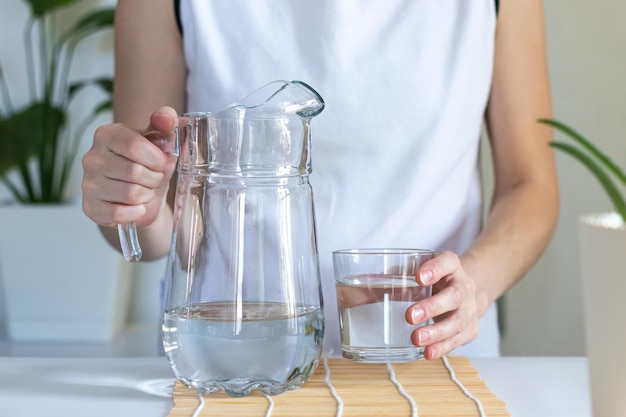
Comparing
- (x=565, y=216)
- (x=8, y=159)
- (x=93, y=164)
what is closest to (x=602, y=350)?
(x=93, y=164)

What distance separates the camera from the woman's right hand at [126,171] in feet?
1.99

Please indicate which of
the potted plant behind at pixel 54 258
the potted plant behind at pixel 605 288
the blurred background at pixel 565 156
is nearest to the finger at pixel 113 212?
the potted plant behind at pixel 605 288

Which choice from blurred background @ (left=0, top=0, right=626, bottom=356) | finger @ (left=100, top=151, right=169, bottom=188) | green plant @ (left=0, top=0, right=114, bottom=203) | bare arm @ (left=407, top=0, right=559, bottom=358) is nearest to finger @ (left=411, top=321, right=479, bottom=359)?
bare arm @ (left=407, top=0, right=559, bottom=358)

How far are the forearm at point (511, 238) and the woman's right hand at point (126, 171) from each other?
36 centimetres

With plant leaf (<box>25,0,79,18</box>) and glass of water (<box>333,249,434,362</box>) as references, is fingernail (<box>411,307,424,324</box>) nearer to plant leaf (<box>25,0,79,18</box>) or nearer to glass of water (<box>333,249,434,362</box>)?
glass of water (<box>333,249,434,362</box>)

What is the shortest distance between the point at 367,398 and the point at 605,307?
0.20 meters

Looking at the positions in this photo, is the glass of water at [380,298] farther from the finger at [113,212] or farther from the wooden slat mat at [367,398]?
the finger at [113,212]

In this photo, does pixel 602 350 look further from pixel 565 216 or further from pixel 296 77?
pixel 565 216

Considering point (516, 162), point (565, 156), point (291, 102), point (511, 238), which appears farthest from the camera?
point (565, 156)

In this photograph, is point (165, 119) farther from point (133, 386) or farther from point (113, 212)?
point (133, 386)

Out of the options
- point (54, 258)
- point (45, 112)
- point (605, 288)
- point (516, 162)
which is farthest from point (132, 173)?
point (45, 112)

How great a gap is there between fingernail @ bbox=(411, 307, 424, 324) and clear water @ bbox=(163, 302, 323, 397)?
7 cm

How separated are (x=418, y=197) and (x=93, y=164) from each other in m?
0.48

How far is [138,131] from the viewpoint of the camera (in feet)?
2.07
